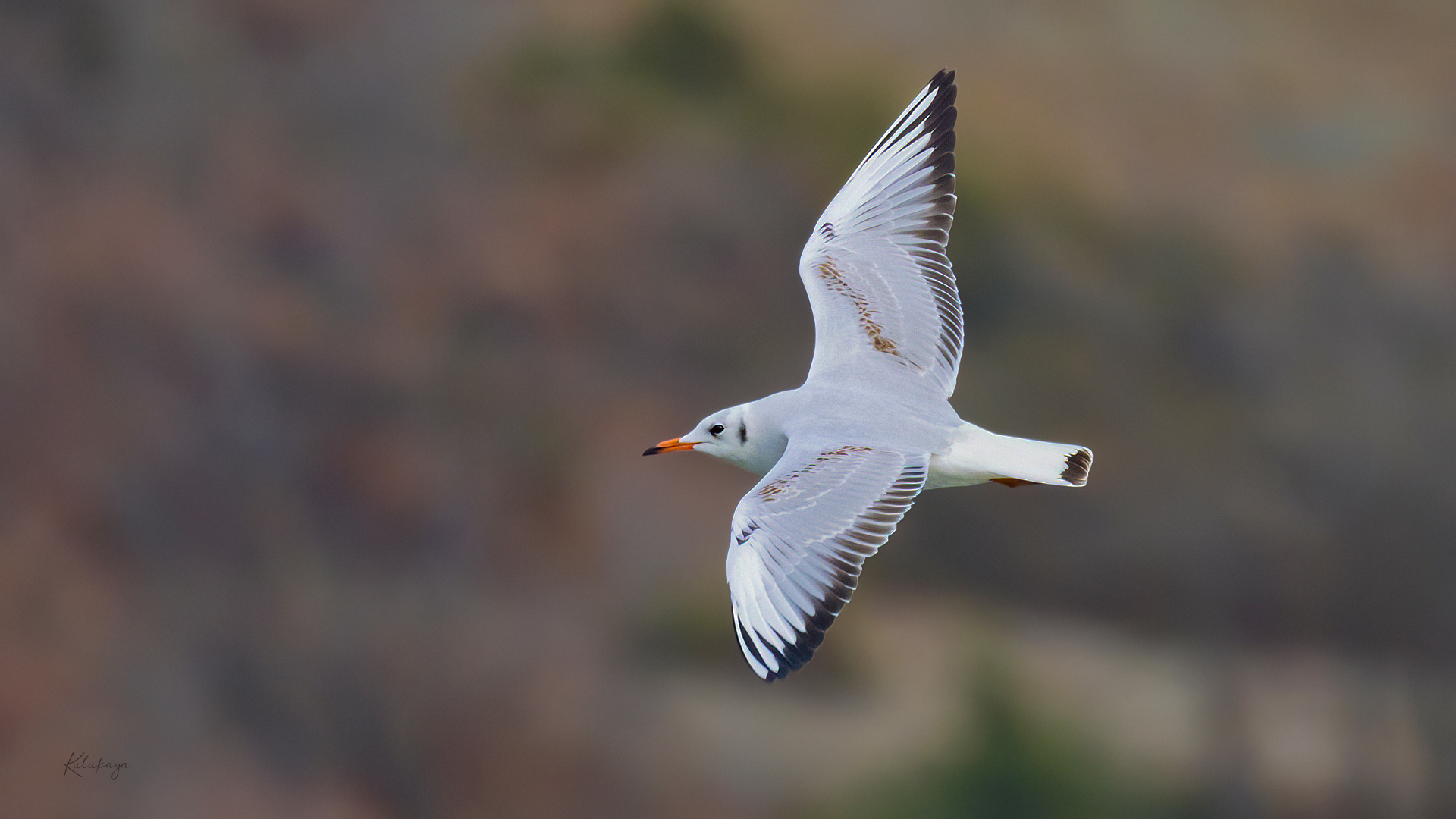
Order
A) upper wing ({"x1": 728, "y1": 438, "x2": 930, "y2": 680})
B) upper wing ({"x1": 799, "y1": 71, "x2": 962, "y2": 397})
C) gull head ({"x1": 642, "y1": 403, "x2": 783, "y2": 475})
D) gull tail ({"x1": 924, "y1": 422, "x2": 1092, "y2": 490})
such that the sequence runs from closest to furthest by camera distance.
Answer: upper wing ({"x1": 728, "y1": 438, "x2": 930, "y2": 680}), gull tail ({"x1": 924, "y1": 422, "x2": 1092, "y2": 490}), gull head ({"x1": 642, "y1": 403, "x2": 783, "y2": 475}), upper wing ({"x1": 799, "y1": 71, "x2": 962, "y2": 397})

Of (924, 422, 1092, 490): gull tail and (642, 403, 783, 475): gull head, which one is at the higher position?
(924, 422, 1092, 490): gull tail

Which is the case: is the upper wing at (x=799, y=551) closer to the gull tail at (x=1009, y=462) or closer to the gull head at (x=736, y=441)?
the gull tail at (x=1009, y=462)

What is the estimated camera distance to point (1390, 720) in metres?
6.39

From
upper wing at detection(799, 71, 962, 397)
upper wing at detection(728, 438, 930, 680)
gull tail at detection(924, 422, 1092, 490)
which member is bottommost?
upper wing at detection(728, 438, 930, 680)

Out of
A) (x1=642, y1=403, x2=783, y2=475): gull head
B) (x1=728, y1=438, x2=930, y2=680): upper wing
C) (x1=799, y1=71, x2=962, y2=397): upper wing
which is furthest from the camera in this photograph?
(x1=799, y1=71, x2=962, y2=397): upper wing

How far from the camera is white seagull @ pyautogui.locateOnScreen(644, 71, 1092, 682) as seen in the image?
1902 millimetres

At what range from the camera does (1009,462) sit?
2145 mm

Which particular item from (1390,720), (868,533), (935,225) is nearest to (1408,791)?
(1390,720)

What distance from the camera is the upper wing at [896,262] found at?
2475mm

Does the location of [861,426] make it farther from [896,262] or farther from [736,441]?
[896,262]

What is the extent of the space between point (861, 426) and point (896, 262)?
53cm

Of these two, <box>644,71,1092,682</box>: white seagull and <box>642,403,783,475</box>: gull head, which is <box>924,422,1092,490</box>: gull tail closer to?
<box>644,71,1092,682</box>: white seagull

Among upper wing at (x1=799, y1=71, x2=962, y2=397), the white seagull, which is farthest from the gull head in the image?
upper wing at (x1=799, y1=71, x2=962, y2=397)

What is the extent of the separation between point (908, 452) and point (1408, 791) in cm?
516
